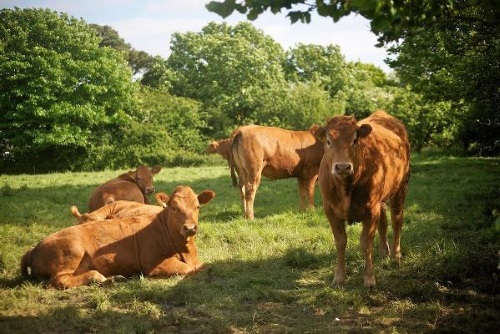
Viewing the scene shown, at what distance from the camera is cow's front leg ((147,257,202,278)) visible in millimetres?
6000

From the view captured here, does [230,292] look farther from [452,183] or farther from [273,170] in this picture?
[452,183]

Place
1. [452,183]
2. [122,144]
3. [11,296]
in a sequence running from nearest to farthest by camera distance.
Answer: [11,296]
[452,183]
[122,144]

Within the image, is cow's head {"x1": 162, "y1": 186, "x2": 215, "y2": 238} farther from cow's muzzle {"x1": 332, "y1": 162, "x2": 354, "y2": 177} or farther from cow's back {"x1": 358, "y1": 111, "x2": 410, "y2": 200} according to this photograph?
cow's back {"x1": 358, "y1": 111, "x2": 410, "y2": 200}

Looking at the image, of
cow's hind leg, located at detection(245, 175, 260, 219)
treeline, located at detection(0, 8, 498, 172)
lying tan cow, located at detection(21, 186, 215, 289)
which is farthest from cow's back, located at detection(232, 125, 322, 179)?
treeline, located at detection(0, 8, 498, 172)

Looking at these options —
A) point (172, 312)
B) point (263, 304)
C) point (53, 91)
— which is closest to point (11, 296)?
point (172, 312)

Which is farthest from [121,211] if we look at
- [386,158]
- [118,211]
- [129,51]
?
[129,51]

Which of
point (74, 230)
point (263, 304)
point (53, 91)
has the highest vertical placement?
point (53, 91)

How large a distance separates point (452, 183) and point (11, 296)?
420 inches

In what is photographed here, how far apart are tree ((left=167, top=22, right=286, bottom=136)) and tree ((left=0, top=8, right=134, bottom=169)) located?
27.9 feet

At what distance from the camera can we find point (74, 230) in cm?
587

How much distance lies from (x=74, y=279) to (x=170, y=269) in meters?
1.17

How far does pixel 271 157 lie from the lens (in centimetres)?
1020

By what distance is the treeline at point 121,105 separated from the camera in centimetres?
2777

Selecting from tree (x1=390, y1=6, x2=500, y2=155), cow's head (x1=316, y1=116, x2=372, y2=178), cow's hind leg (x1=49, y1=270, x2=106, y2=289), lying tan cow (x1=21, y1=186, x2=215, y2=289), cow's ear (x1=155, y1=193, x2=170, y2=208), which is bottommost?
cow's hind leg (x1=49, y1=270, x2=106, y2=289)
